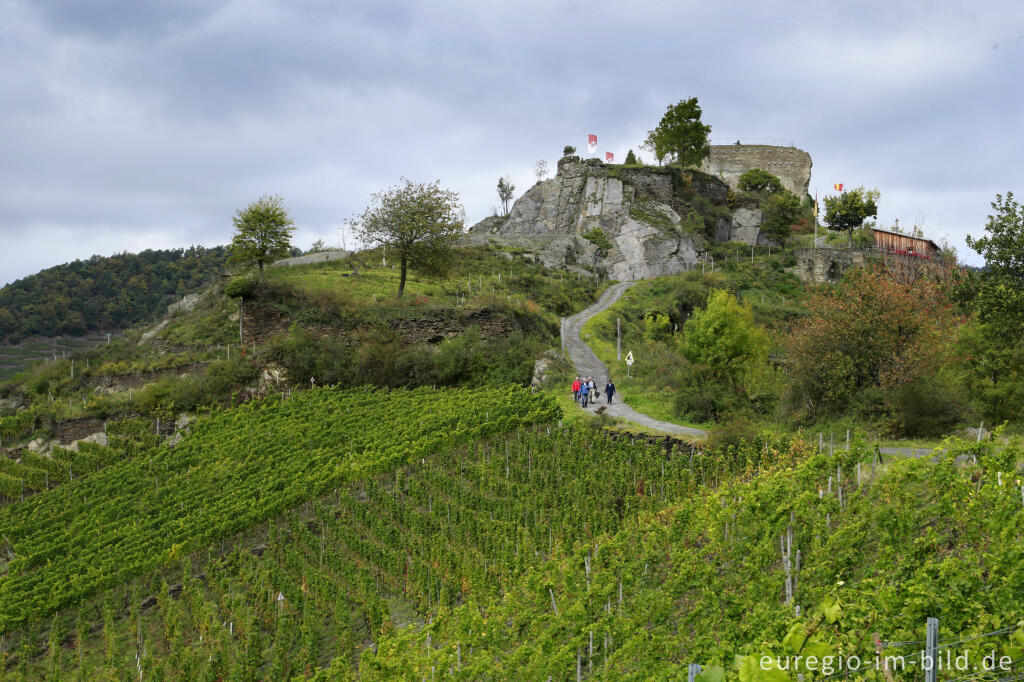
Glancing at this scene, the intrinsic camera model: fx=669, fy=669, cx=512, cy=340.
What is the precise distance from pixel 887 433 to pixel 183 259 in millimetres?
90119

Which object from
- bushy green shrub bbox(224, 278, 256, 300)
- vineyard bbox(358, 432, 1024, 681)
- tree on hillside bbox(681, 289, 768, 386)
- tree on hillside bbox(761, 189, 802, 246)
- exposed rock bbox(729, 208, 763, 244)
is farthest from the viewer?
exposed rock bbox(729, 208, 763, 244)

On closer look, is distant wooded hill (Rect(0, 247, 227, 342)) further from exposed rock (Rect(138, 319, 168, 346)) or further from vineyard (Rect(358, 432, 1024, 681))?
vineyard (Rect(358, 432, 1024, 681))

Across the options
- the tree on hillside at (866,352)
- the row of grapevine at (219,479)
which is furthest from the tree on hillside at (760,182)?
the row of grapevine at (219,479)

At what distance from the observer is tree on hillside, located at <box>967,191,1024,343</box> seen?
17359 mm

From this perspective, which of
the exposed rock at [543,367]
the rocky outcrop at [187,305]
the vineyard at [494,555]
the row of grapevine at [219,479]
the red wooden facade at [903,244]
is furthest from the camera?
the red wooden facade at [903,244]

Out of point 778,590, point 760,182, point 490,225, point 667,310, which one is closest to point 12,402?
point 667,310

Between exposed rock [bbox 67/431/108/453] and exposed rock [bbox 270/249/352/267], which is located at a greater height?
exposed rock [bbox 270/249/352/267]

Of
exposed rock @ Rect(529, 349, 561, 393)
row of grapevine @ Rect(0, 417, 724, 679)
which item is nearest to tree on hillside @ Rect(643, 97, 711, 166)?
exposed rock @ Rect(529, 349, 561, 393)

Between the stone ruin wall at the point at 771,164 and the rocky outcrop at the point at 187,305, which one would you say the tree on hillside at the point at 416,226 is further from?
the stone ruin wall at the point at 771,164

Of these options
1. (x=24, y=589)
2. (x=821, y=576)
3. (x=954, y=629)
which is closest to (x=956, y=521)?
(x=821, y=576)

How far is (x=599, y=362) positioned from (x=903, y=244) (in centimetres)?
3281

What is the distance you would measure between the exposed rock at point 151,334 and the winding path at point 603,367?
62.6 ft

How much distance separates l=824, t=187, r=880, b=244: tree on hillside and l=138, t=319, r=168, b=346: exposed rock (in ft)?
151

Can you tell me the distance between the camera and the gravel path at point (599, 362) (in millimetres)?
18969
